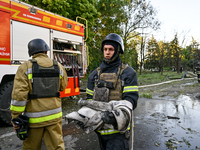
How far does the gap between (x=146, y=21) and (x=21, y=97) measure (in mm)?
22639

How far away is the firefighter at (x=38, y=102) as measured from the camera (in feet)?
6.91

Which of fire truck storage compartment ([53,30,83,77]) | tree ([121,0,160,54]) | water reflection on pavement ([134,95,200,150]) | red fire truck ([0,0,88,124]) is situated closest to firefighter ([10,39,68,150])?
water reflection on pavement ([134,95,200,150])

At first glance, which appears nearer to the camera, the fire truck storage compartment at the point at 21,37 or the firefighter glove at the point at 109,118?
the firefighter glove at the point at 109,118

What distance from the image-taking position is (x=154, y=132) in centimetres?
403

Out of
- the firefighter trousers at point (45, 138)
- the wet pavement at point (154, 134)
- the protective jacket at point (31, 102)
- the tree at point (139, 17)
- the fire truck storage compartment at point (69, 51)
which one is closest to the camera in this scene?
the protective jacket at point (31, 102)

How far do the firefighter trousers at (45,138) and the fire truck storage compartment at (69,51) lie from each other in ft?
12.6

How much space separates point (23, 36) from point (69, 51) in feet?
6.52

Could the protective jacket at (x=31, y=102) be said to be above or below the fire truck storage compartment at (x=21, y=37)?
below

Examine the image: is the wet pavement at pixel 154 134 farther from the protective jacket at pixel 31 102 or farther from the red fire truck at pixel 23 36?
the red fire truck at pixel 23 36

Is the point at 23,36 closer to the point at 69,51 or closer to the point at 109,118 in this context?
the point at 69,51

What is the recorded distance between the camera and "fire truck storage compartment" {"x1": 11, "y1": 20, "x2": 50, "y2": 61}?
4324 mm

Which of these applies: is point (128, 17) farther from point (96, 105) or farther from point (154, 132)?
point (96, 105)

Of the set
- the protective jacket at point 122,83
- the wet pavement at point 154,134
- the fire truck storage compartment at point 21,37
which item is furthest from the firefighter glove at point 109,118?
the fire truck storage compartment at point 21,37

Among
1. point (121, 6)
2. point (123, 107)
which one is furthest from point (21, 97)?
point (121, 6)
